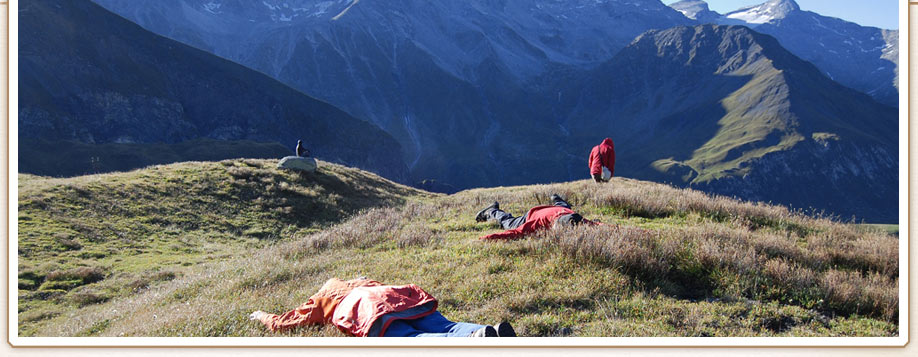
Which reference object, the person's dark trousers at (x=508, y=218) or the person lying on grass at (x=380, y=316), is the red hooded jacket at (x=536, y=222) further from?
the person lying on grass at (x=380, y=316)

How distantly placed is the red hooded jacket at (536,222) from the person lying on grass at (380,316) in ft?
11.9

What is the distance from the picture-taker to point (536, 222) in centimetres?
979

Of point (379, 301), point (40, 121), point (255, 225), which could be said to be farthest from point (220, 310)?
point (40, 121)

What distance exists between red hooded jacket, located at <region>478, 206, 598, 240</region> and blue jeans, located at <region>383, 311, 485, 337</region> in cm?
383

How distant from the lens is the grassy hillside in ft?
20.2

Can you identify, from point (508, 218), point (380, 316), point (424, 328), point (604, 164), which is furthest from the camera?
point (604, 164)

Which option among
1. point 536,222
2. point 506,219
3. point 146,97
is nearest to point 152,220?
point 506,219

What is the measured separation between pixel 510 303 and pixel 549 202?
8.42 metres

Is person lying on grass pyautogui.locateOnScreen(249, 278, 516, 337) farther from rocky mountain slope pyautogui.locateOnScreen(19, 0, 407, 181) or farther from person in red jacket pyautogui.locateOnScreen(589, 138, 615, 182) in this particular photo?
rocky mountain slope pyautogui.locateOnScreen(19, 0, 407, 181)

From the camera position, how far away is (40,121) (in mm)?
97875

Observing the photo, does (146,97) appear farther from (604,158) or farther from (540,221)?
(540,221)

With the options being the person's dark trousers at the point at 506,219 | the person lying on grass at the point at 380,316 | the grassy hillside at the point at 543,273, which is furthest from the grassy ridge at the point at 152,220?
the person's dark trousers at the point at 506,219

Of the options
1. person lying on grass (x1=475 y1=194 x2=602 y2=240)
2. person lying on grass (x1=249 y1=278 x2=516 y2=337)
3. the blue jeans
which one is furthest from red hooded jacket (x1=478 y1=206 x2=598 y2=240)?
the blue jeans

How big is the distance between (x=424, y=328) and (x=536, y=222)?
457 centimetres
